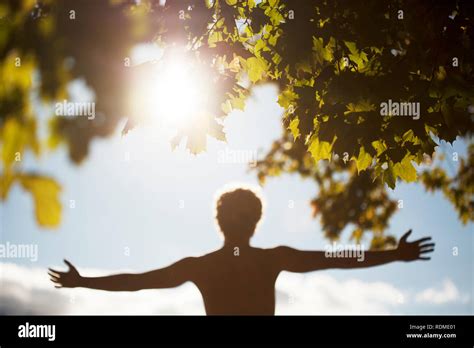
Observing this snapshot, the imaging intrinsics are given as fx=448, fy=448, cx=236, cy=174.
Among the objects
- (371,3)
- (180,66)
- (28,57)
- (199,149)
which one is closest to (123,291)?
(199,149)

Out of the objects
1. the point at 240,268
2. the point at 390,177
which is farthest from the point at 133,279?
the point at 390,177

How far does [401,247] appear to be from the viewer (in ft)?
12.8

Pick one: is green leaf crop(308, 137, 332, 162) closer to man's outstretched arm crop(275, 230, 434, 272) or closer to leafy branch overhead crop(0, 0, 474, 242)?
leafy branch overhead crop(0, 0, 474, 242)

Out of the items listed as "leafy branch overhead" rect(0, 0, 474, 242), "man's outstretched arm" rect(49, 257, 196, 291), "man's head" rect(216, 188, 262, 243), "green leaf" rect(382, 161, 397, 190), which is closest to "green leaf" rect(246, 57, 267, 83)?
"leafy branch overhead" rect(0, 0, 474, 242)

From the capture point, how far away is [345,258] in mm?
3875

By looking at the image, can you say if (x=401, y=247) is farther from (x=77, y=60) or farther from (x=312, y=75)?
(x=77, y=60)

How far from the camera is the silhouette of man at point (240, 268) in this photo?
12.9ft

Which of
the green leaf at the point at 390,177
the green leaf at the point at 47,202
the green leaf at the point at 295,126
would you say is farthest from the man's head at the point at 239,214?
the green leaf at the point at 47,202

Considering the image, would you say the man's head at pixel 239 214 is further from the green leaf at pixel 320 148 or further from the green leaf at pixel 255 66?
the green leaf at pixel 255 66

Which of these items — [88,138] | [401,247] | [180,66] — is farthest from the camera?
[180,66]
